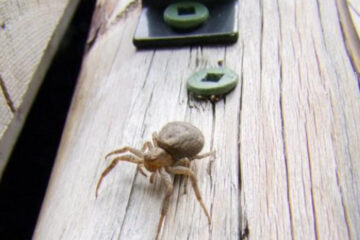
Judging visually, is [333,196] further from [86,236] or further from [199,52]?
[199,52]

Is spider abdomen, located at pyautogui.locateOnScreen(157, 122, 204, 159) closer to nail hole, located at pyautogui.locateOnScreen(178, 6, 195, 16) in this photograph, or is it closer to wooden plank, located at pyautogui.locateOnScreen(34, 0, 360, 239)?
wooden plank, located at pyautogui.locateOnScreen(34, 0, 360, 239)

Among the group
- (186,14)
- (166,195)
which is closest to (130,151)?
(166,195)

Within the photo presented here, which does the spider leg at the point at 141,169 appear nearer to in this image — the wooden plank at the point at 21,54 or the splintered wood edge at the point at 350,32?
the wooden plank at the point at 21,54

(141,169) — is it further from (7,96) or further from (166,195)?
(7,96)

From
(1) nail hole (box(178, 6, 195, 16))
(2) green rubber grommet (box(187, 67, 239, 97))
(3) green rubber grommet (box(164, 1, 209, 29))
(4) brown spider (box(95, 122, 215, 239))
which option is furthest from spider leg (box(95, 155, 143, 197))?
(1) nail hole (box(178, 6, 195, 16))

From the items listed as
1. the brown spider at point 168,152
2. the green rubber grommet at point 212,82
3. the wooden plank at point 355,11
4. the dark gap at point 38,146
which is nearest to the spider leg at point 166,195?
the brown spider at point 168,152

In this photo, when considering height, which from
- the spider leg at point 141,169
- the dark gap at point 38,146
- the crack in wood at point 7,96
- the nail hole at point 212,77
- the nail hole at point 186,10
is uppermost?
the crack in wood at point 7,96
